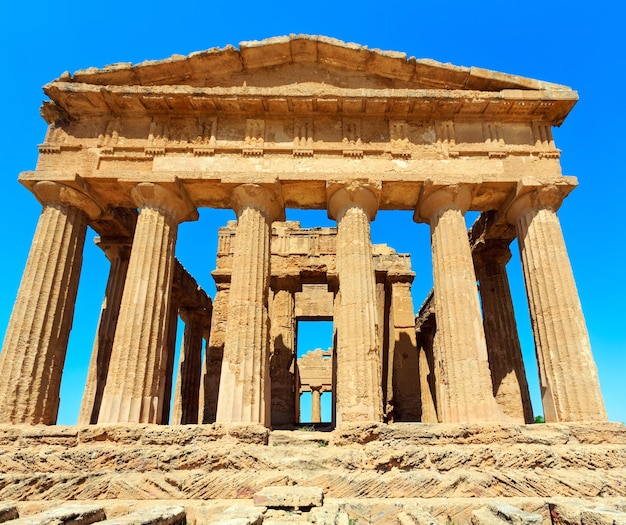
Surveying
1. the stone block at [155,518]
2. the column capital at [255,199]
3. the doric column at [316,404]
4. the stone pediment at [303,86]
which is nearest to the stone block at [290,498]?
the stone block at [155,518]

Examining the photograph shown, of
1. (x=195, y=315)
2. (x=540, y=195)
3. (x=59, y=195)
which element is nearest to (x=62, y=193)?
(x=59, y=195)

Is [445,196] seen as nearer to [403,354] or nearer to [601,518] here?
[601,518]

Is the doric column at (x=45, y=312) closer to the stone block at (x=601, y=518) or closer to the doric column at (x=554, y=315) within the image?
the stone block at (x=601, y=518)

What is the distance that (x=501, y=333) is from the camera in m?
14.6

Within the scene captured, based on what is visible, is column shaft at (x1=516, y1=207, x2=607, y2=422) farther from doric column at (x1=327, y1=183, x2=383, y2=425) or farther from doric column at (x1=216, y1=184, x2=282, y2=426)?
doric column at (x1=216, y1=184, x2=282, y2=426)

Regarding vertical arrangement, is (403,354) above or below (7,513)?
above

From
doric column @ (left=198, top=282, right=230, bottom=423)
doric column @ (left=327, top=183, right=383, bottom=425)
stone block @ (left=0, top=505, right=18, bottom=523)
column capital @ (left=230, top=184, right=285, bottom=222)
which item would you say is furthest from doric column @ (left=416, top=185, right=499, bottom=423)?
doric column @ (left=198, top=282, right=230, bottom=423)

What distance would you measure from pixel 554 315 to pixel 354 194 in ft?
18.6

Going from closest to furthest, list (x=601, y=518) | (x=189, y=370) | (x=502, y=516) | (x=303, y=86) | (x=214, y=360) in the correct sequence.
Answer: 1. (x=601, y=518)
2. (x=502, y=516)
3. (x=303, y=86)
4. (x=214, y=360)
5. (x=189, y=370)

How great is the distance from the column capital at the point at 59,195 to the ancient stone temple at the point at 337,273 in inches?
1.9

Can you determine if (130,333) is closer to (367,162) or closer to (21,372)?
(21,372)

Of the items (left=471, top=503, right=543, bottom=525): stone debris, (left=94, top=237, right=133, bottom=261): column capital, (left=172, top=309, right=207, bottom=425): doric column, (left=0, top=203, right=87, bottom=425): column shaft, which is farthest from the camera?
(left=172, top=309, right=207, bottom=425): doric column

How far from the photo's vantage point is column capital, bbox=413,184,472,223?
12.0m

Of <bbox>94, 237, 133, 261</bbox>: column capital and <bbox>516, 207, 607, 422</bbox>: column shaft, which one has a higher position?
<bbox>94, 237, 133, 261</bbox>: column capital
